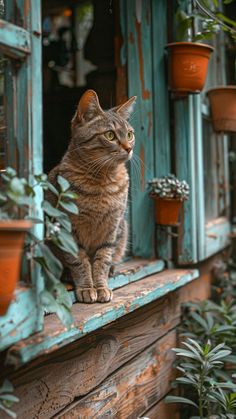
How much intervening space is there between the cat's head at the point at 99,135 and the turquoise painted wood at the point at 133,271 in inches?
20.7

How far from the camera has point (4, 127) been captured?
156 cm

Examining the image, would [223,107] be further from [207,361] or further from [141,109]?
[207,361]

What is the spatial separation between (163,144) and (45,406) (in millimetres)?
1603

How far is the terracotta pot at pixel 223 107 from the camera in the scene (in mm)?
3107

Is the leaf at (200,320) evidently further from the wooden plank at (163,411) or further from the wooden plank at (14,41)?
the wooden plank at (14,41)

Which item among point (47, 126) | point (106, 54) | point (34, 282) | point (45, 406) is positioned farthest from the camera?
point (47, 126)

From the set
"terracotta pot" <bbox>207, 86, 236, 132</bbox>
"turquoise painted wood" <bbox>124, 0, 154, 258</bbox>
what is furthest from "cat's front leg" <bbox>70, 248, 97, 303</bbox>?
"terracotta pot" <bbox>207, 86, 236, 132</bbox>

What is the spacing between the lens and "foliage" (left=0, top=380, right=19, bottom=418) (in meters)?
1.35

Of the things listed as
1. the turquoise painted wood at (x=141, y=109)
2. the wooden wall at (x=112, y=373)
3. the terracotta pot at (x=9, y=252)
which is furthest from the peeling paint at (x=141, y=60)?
the terracotta pot at (x=9, y=252)

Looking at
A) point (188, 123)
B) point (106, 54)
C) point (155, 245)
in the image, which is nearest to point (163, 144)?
point (188, 123)

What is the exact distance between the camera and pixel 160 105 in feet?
9.41

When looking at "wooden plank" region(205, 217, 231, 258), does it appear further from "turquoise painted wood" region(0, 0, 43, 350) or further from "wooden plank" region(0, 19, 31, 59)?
"wooden plank" region(0, 19, 31, 59)

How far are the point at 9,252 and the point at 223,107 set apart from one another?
220cm

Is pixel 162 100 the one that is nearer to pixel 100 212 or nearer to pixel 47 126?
pixel 100 212
